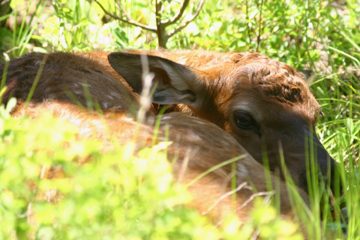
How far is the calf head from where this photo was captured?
6012 mm

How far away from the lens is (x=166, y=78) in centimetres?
654

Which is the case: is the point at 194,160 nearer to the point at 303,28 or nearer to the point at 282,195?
the point at 282,195

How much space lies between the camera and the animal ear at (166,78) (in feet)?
20.7

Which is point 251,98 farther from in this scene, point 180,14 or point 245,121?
point 180,14

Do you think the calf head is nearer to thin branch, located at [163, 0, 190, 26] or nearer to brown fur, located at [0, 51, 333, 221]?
brown fur, located at [0, 51, 333, 221]

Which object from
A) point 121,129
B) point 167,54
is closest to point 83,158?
point 121,129

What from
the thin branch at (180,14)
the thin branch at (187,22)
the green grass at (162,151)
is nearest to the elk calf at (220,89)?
the green grass at (162,151)

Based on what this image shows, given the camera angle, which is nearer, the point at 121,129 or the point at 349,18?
the point at 121,129

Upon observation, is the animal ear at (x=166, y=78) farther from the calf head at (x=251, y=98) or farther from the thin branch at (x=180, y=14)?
the thin branch at (x=180, y=14)

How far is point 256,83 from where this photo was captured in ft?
20.6

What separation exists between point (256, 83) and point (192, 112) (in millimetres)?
547

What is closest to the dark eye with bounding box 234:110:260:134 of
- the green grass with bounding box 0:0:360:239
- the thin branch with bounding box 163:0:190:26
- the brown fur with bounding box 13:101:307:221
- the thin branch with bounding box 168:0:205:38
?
the green grass with bounding box 0:0:360:239

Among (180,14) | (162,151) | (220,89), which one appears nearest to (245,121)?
(220,89)

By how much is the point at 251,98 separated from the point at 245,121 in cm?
16
